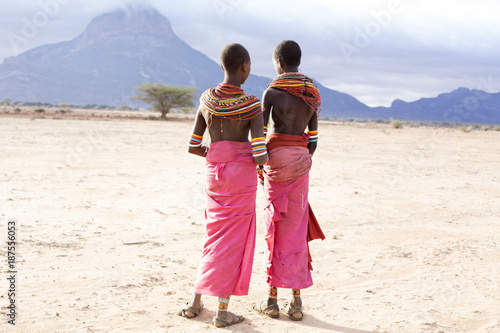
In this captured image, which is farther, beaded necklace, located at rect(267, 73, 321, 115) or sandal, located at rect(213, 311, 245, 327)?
beaded necklace, located at rect(267, 73, 321, 115)

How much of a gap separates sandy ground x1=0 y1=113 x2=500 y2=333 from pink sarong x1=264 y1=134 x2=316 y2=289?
405 millimetres

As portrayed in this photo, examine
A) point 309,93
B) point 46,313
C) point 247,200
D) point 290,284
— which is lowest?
point 46,313

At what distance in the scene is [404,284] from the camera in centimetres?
493

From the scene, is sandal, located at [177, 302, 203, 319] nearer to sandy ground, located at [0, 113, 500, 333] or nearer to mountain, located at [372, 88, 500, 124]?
sandy ground, located at [0, 113, 500, 333]

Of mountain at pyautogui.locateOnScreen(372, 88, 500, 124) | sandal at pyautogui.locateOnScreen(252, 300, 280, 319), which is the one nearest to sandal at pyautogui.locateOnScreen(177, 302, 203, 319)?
sandal at pyautogui.locateOnScreen(252, 300, 280, 319)

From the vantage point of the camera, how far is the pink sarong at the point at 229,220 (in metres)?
3.85

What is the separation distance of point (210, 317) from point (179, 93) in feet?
147

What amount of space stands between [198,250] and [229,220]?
2.17m

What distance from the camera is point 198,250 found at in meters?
5.89

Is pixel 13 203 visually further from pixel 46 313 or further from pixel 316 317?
pixel 316 317

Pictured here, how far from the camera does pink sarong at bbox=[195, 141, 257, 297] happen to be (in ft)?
12.6

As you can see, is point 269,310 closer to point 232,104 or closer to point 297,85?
point 232,104

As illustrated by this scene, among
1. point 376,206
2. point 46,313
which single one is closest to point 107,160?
point 376,206

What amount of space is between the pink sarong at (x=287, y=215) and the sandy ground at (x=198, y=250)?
0.41 metres
